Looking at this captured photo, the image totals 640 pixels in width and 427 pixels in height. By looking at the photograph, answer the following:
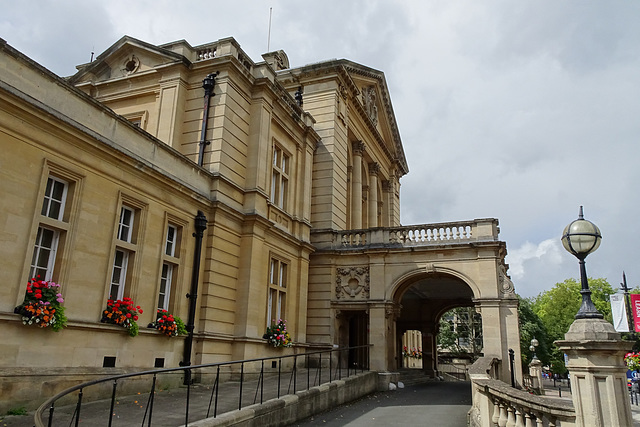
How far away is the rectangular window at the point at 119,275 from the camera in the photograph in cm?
1159

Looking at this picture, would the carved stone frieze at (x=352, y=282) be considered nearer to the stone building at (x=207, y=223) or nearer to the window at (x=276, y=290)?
the stone building at (x=207, y=223)

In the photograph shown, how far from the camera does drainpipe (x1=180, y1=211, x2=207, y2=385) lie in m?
13.2

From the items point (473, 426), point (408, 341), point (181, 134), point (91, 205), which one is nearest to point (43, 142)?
point (91, 205)

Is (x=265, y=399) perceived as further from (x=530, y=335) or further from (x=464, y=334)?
(x=464, y=334)

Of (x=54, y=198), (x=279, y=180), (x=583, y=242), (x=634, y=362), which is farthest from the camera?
(x=634, y=362)

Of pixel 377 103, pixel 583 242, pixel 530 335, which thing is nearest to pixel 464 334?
pixel 530 335

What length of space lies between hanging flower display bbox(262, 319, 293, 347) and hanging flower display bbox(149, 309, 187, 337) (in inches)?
168

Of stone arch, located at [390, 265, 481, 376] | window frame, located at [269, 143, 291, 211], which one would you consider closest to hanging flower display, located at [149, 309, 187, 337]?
window frame, located at [269, 143, 291, 211]

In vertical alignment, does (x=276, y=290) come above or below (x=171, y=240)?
below

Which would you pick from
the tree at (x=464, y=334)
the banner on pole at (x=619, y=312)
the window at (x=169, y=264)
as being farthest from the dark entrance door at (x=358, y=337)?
the tree at (x=464, y=334)

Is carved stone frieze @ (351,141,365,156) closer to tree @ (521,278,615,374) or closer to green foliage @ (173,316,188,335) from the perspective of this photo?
green foliage @ (173,316,188,335)

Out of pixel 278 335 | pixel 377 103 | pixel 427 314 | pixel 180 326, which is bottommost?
pixel 278 335

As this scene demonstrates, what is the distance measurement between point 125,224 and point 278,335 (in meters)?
7.14

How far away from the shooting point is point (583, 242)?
238 inches
